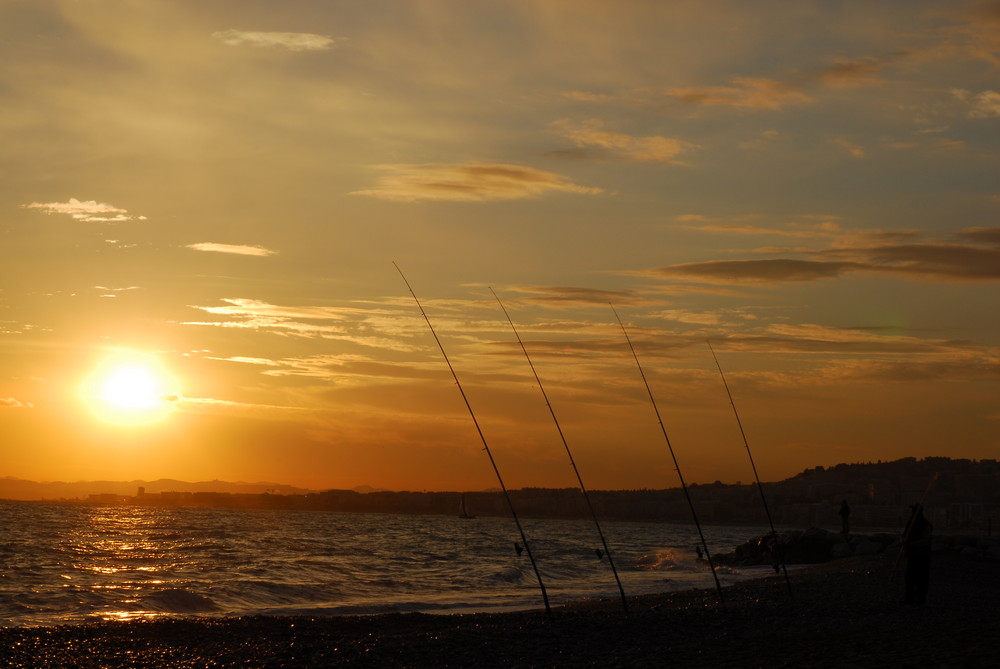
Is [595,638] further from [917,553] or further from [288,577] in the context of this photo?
[288,577]

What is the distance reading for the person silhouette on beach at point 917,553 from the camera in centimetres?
1697

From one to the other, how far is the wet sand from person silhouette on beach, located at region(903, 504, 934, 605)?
1.16 ft

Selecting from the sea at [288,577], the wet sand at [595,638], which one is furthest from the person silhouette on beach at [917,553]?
the sea at [288,577]

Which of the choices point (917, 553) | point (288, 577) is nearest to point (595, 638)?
point (917, 553)

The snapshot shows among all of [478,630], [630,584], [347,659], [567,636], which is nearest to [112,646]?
[347,659]

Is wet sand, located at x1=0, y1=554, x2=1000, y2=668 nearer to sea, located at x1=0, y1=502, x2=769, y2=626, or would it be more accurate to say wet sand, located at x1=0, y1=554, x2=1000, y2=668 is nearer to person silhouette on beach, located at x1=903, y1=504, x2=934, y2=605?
person silhouette on beach, located at x1=903, y1=504, x2=934, y2=605

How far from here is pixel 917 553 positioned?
56.0 feet

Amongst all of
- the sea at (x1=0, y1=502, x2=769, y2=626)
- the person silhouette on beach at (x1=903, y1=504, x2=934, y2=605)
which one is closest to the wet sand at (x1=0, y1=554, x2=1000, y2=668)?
the person silhouette on beach at (x1=903, y1=504, x2=934, y2=605)

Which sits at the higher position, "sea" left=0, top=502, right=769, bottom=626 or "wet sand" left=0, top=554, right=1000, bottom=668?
"wet sand" left=0, top=554, right=1000, bottom=668

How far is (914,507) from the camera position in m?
17.3

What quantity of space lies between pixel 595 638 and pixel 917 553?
244 inches

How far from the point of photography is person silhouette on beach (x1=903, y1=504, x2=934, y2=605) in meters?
17.0

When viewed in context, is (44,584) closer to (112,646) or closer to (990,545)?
(112,646)

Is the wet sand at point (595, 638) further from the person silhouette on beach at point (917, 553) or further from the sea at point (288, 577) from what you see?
the sea at point (288, 577)
